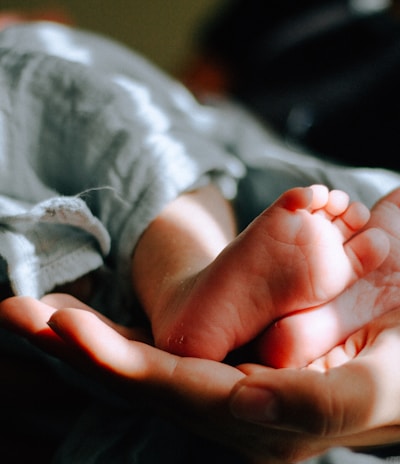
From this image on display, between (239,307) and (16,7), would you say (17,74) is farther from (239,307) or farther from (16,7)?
(16,7)

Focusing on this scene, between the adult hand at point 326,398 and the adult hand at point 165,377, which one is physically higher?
the adult hand at point 326,398

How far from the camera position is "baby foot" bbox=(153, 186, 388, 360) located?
34cm

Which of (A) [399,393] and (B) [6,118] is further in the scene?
(B) [6,118]

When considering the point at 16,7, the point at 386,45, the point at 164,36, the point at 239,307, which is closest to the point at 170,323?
the point at 239,307

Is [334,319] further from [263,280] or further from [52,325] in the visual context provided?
[52,325]

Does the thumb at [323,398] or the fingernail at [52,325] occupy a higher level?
the thumb at [323,398]

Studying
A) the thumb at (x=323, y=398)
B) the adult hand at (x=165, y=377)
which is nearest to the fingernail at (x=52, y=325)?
the adult hand at (x=165, y=377)

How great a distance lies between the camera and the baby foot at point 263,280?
34 centimetres

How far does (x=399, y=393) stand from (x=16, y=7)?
1637 millimetres

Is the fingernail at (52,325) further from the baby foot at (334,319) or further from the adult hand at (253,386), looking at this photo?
the baby foot at (334,319)

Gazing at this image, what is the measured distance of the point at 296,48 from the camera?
3.36ft

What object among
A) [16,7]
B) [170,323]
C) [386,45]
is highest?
[386,45]

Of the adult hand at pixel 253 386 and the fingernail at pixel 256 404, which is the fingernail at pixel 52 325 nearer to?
the adult hand at pixel 253 386

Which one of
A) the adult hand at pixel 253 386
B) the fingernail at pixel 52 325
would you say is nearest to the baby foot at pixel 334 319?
the adult hand at pixel 253 386
